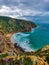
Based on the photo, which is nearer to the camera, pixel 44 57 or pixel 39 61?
pixel 39 61

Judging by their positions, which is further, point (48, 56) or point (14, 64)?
point (48, 56)

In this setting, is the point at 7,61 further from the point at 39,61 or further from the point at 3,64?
the point at 39,61

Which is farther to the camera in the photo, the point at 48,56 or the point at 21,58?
the point at 48,56

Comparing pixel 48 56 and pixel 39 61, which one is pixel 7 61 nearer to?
pixel 39 61

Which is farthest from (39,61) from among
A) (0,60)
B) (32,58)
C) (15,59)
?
(0,60)

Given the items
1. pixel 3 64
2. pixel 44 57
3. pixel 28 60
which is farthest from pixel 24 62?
pixel 44 57

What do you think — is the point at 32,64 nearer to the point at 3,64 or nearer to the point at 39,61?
the point at 39,61

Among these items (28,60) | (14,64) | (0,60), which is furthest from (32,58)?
(0,60)

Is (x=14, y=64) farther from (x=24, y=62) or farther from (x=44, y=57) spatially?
(x=44, y=57)
